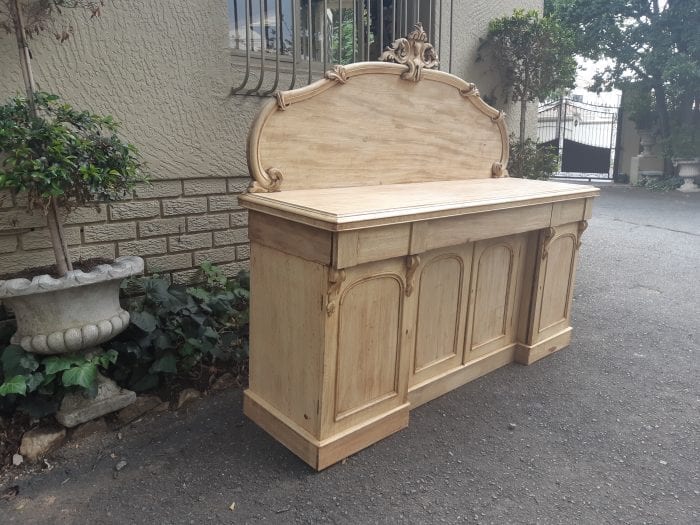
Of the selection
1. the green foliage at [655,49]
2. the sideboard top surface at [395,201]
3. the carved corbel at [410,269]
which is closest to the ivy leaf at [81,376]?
the sideboard top surface at [395,201]

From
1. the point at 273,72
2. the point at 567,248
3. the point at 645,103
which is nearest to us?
the point at 567,248

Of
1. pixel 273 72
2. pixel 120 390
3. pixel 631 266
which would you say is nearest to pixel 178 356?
pixel 120 390

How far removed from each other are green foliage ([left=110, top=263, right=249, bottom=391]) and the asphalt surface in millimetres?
238

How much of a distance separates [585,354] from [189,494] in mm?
2528

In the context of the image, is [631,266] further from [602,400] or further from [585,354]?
[602,400]

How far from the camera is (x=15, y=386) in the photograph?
2.19m

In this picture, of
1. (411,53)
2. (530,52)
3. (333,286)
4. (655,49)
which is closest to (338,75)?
(411,53)

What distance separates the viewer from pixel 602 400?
2.89 metres

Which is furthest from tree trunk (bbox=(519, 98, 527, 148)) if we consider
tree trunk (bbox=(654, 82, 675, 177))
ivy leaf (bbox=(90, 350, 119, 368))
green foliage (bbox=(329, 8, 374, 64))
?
tree trunk (bbox=(654, 82, 675, 177))

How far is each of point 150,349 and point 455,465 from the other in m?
1.58

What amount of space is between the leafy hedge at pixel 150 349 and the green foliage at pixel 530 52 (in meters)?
3.31

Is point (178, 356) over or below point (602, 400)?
over

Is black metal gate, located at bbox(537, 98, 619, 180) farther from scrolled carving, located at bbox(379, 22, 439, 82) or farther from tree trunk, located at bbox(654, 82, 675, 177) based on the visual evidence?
scrolled carving, located at bbox(379, 22, 439, 82)

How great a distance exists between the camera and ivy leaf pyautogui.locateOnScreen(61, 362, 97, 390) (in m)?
2.30
